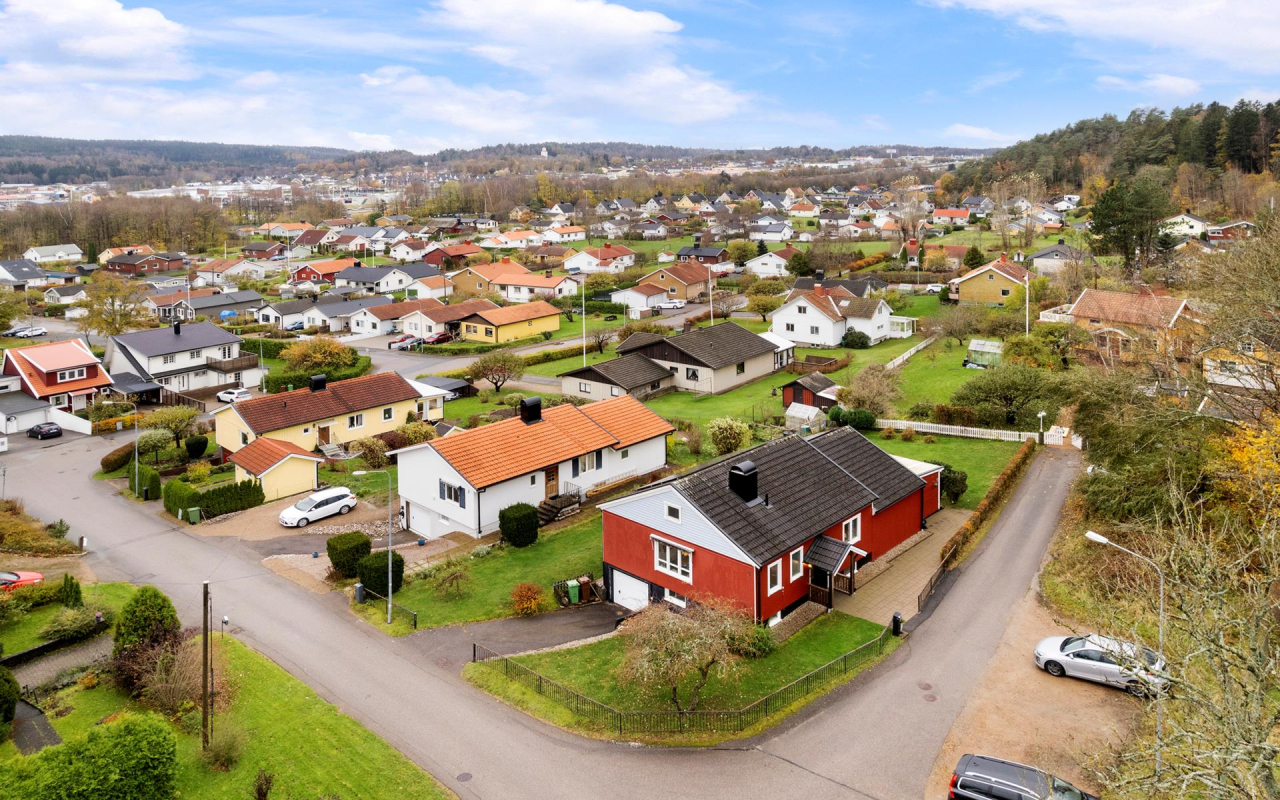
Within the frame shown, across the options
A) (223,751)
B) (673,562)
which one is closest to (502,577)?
(673,562)

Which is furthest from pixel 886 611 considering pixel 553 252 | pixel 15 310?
pixel 553 252

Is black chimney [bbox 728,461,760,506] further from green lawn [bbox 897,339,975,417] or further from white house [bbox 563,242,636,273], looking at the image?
white house [bbox 563,242,636,273]

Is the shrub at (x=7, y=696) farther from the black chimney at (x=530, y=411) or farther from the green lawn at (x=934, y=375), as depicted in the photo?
the green lawn at (x=934, y=375)

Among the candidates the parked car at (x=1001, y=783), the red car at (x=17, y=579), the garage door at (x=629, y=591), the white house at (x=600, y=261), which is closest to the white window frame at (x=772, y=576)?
the garage door at (x=629, y=591)

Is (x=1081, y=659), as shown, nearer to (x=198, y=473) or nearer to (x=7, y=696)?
(x=7, y=696)

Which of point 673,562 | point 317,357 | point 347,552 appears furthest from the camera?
point 317,357
